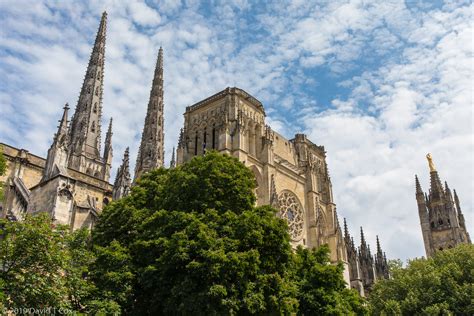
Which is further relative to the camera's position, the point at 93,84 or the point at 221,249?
the point at 93,84

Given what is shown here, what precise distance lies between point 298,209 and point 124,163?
1275 cm

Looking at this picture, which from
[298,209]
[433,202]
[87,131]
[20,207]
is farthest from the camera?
[433,202]

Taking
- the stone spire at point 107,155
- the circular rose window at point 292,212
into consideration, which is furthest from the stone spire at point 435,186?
the stone spire at point 107,155

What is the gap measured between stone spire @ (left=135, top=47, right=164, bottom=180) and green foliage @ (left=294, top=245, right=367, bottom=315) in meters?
24.3

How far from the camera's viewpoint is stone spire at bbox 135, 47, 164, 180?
42.8m

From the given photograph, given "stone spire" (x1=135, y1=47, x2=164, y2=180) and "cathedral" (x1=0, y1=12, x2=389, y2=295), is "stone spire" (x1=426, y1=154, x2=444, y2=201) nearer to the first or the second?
"cathedral" (x1=0, y1=12, x2=389, y2=295)

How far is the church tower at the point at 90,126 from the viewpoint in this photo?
142 feet

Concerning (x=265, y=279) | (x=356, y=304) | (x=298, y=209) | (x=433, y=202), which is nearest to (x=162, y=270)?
(x=265, y=279)

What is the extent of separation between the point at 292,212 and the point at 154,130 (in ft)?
65.0

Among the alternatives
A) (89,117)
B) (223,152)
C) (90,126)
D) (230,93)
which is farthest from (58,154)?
(89,117)

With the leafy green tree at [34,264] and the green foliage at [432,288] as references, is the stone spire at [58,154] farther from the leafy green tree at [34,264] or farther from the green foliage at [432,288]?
the green foliage at [432,288]

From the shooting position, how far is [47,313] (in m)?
10.9

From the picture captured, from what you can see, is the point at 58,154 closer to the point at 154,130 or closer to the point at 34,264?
the point at 34,264

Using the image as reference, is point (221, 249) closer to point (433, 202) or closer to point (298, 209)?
point (298, 209)
